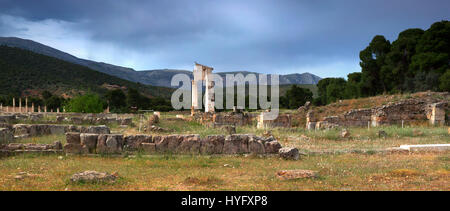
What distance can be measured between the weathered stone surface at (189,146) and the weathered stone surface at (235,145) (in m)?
0.87

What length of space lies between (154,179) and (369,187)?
431 centimetres

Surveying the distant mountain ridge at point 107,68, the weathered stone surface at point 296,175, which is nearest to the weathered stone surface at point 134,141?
the weathered stone surface at point 296,175

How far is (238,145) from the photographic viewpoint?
1003 centimetres

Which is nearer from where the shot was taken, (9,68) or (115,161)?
(115,161)

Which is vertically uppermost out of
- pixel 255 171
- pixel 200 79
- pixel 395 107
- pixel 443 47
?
pixel 443 47

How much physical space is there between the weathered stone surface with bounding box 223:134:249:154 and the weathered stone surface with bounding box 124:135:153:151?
8.02 feet

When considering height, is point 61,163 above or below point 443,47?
below

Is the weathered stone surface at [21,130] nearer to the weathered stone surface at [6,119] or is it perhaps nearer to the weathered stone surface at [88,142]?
the weathered stone surface at [6,119]

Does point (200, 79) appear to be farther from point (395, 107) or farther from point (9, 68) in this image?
point (9, 68)

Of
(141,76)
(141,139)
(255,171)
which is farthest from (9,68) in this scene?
(141,76)

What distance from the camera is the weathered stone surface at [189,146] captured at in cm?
985
